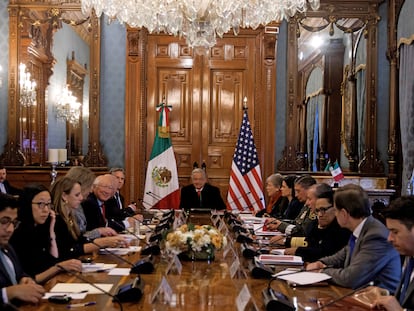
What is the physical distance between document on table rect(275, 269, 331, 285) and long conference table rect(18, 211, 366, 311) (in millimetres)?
47

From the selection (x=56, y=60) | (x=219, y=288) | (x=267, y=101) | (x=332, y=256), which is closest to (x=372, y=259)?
(x=332, y=256)

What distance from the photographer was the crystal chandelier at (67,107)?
10.8 m

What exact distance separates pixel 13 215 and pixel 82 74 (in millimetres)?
9366

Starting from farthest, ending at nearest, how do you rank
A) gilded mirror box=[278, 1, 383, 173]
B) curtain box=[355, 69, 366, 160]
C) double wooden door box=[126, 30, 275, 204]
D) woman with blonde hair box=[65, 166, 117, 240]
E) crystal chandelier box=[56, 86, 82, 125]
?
crystal chandelier box=[56, 86, 82, 125] → curtain box=[355, 69, 366, 160] → double wooden door box=[126, 30, 275, 204] → gilded mirror box=[278, 1, 383, 173] → woman with blonde hair box=[65, 166, 117, 240]

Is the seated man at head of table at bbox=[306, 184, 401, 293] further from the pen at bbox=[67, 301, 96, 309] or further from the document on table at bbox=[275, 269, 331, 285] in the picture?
the pen at bbox=[67, 301, 96, 309]

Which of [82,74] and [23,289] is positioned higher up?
[82,74]

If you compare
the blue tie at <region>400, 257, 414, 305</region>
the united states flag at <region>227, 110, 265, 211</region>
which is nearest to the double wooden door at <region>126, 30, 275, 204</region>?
the united states flag at <region>227, 110, 265, 211</region>

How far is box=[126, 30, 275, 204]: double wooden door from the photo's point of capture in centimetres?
831

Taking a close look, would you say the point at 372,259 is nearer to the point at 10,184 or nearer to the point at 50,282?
the point at 50,282

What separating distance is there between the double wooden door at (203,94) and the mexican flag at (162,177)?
1.31 ft

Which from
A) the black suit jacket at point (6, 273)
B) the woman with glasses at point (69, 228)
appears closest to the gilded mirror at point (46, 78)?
the woman with glasses at point (69, 228)

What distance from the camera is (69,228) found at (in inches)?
157

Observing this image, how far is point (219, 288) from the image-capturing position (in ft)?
9.43

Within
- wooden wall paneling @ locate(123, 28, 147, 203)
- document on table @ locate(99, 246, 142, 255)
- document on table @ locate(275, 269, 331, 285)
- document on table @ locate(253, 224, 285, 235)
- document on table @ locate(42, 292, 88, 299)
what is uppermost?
wooden wall paneling @ locate(123, 28, 147, 203)
